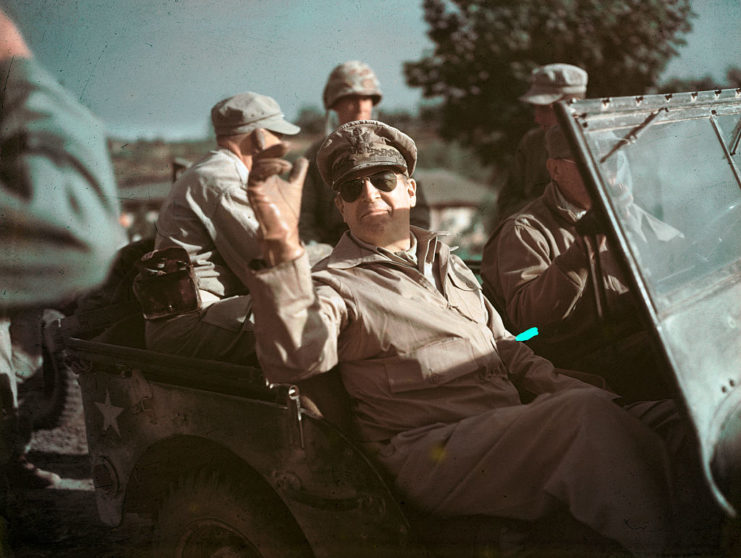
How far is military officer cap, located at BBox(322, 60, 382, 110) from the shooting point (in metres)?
5.34

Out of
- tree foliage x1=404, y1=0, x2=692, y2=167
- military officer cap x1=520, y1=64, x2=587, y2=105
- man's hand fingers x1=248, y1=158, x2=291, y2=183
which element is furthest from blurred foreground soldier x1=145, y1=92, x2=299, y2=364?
tree foliage x1=404, y1=0, x2=692, y2=167

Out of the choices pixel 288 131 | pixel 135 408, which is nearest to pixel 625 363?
pixel 135 408

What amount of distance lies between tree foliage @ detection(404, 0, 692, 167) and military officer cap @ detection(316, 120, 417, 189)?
7762mm

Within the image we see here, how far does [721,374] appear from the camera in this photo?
2047 mm

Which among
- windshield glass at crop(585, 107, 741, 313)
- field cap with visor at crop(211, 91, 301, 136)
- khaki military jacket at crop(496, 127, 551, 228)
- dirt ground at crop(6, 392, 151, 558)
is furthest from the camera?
khaki military jacket at crop(496, 127, 551, 228)

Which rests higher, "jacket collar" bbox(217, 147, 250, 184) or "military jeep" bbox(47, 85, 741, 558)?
"jacket collar" bbox(217, 147, 250, 184)

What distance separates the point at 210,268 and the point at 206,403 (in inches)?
Answer: 51.1

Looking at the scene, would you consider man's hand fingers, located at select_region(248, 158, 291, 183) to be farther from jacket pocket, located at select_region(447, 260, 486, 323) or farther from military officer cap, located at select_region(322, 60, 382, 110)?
military officer cap, located at select_region(322, 60, 382, 110)

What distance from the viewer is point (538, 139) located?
19.1ft

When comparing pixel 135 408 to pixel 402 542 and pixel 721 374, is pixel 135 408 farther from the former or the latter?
pixel 721 374

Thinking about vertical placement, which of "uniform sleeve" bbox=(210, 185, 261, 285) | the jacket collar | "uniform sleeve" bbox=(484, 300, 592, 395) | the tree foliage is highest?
the tree foliage

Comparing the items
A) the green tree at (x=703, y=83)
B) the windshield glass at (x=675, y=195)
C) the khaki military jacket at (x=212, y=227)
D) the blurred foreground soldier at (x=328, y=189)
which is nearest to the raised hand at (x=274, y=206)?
the windshield glass at (x=675, y=195)

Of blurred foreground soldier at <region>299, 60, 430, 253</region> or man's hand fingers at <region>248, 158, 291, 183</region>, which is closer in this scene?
man's hand fingers at <region>248, 158, 291, 183</region>

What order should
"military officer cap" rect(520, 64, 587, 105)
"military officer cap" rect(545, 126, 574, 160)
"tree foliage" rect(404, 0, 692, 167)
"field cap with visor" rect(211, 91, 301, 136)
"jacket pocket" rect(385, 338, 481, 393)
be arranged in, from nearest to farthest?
"jacket pocket" rect(385, 338, 481, 393) < "military officer cap" rect(545, 126, 574, 160) < "field cap with visor" rect(211, 91, 301, 136) < "military officer cap" rect(520, 64, 587, 105) < "tree foliage" rect(404, 0, 692, 167)
